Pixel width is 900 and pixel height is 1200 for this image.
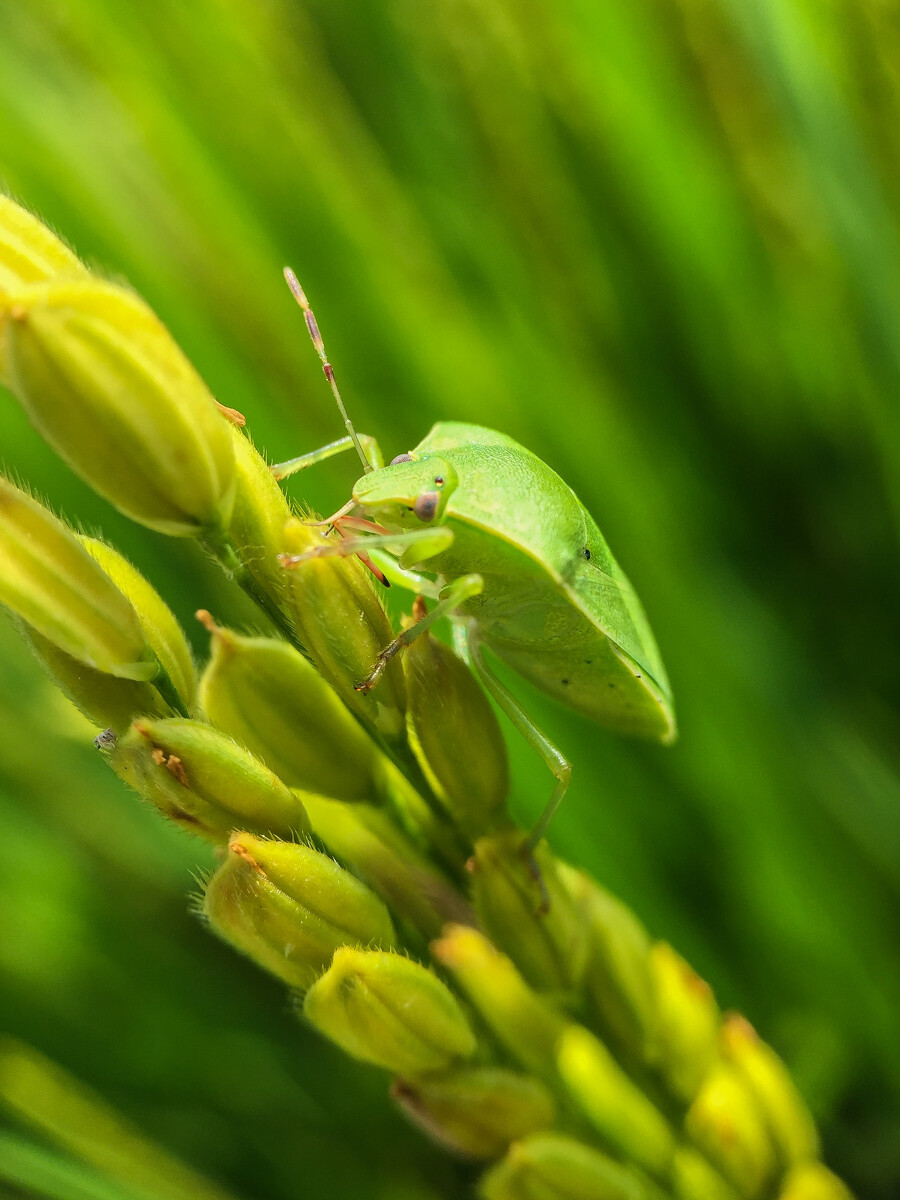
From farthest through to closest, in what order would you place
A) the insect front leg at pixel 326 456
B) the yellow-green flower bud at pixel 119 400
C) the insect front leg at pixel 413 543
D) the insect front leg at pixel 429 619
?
1. the insect front leg at pixel 326 456
2. the insect front leg at pixel 413 543
3. the insect front leg at pixel 429 619
4. the yellow-green flower bud at pixel 119 400

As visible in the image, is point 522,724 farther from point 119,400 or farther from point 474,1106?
Answer: point 119,400

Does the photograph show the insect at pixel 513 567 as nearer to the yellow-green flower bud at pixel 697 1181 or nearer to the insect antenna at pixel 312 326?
the insect antenna at pixel 312 326

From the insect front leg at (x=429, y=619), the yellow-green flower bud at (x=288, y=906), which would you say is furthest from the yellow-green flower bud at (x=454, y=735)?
the yellow-green flower bud at (x=288, y=906)

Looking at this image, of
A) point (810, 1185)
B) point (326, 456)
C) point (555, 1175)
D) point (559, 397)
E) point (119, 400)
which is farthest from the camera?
point (559, 397)

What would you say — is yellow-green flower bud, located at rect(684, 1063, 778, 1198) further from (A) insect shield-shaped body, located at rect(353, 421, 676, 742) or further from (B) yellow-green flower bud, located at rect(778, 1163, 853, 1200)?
(A) insect shield-shaped body, located at rect(353, 421, 676, 742)

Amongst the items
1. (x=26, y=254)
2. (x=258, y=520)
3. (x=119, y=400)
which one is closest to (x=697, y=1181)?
(x=258, y=520)

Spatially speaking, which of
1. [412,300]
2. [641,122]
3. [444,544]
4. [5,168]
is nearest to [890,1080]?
[444,544]
